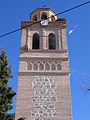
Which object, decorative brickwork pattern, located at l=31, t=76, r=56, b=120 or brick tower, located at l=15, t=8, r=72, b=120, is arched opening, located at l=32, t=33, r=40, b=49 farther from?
decorative brickwork pattern, located at l=31, t=76, r=56, b=120

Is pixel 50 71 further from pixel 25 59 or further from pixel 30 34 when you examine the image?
pixel 30 34

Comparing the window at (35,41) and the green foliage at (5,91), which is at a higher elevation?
the window at (35,41)

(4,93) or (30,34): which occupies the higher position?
(30,34)

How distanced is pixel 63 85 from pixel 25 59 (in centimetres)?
377

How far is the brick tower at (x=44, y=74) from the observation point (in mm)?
16766

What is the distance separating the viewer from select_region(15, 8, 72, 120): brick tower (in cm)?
1677

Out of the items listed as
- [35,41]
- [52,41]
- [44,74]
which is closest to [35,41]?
[35,41]

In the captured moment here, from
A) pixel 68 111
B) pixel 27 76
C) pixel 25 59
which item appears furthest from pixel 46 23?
pixel 68 111

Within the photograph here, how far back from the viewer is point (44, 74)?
18641mm

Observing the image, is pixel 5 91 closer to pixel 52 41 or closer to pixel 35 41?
pixel 35 41

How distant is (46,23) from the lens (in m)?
21.8

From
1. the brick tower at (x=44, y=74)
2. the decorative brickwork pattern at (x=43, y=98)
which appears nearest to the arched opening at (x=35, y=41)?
the brick tower at (x=44, y=74)

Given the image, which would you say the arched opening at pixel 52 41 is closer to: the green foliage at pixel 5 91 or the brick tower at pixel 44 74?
the brick tower at pixel 44 74

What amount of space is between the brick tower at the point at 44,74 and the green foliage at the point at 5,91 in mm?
2825
